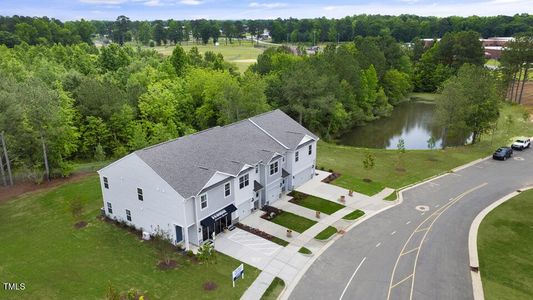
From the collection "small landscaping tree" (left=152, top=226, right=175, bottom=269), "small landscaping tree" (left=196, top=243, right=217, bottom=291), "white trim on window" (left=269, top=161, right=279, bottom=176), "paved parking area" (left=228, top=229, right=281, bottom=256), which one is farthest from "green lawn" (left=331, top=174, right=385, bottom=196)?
"small landscaping tree" (left=152, top=226, right=175, bottom=269)

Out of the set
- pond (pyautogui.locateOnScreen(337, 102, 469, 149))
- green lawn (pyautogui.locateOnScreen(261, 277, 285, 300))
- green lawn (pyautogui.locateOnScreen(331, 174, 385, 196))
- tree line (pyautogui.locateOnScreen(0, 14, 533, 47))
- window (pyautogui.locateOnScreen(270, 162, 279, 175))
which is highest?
tree line (pyautogui.locateOnScreen(0, 14, 533, 47))

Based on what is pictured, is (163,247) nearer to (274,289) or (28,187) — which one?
(274,289)

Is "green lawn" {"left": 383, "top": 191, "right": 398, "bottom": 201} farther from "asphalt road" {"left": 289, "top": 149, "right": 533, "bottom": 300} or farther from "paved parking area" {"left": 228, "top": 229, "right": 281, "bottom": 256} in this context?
"paved parking area" {"left": 228, "top": 229, "right": 281, "bottom": 256}

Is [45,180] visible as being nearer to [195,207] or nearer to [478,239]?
[195,207]

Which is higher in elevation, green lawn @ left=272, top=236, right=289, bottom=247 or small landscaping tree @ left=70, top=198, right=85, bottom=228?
small landscaping tree @ left=70, top=198, right=85, bottom=228

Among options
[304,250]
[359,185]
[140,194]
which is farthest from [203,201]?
[359,185]

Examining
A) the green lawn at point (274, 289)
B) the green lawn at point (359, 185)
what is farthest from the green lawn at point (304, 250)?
the green lawn at point (359, 185)
